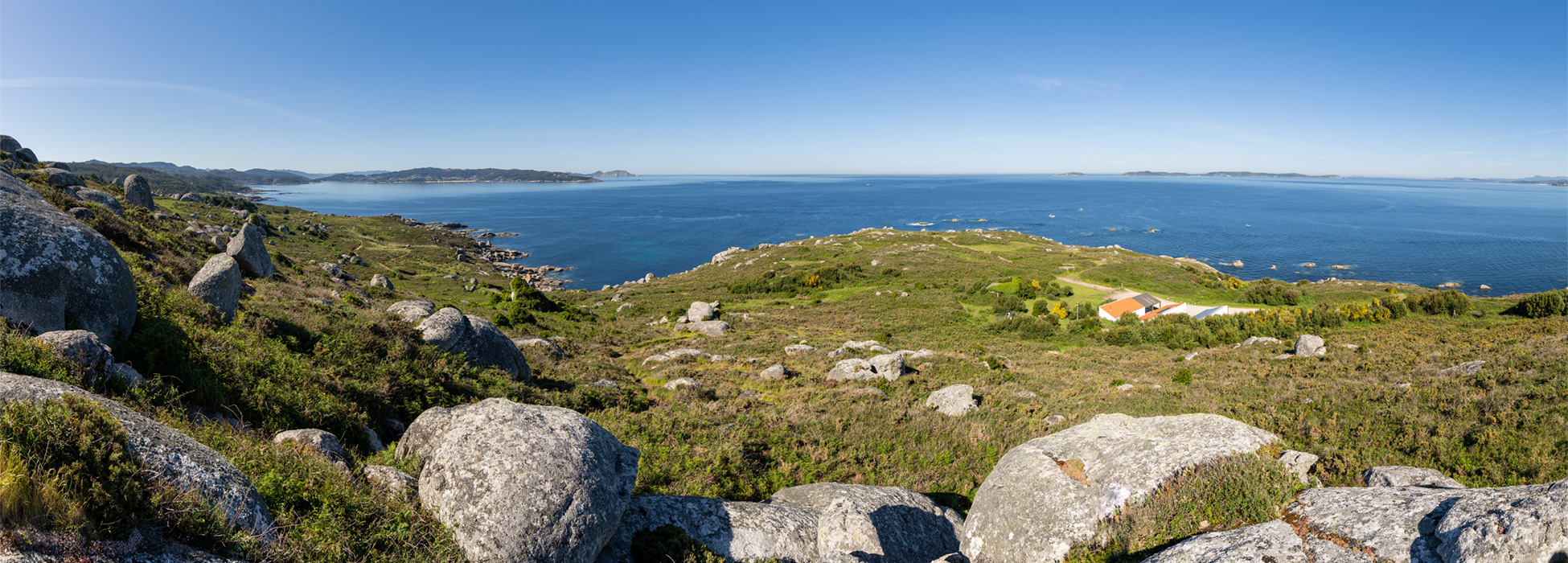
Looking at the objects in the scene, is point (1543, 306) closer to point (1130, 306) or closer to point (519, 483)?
point (1130, 306)

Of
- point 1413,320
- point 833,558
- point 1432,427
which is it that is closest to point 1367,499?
point 833,558

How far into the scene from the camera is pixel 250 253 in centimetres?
2339

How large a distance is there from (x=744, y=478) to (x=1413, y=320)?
39173mm

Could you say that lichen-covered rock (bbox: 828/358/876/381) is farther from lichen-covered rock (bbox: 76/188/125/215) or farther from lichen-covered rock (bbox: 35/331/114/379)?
lichen-covered rock (bbox: 76/188/125/215)

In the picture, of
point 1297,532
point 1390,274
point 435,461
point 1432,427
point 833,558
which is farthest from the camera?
point 1390,274

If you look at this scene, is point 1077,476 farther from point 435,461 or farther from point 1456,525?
point 435,461

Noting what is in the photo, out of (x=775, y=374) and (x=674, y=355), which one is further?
(x=674, y=355)

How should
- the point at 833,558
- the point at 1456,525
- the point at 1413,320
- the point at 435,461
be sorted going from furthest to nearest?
the point at 1413,320 < the point at 833,558 < the point at 435,461 < the point at 1456,525

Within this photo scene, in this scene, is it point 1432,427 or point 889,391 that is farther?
point 889,391

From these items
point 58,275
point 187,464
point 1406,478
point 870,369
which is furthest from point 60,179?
point 1406,478

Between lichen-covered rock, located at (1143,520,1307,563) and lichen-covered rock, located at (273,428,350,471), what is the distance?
34.3ft

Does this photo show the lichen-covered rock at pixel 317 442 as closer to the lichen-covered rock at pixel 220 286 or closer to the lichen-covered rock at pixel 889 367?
the lichen-covered rock at pixel 220 286

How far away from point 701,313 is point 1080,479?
38858mm

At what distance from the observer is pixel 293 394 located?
32.2 ft
